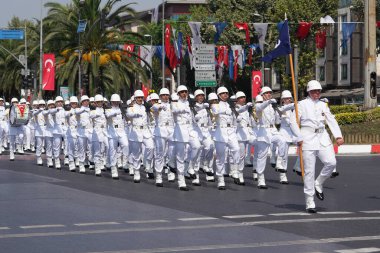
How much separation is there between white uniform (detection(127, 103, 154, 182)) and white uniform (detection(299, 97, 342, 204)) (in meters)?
7.62

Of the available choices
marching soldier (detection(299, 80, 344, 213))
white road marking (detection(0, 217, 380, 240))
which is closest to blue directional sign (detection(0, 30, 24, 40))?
marching soldier (detection(299, 80, 344, 213))

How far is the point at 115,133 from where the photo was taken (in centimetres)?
2586

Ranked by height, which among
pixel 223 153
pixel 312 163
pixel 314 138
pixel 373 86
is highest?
pixel 373 86

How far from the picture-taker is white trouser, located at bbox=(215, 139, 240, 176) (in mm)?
21297

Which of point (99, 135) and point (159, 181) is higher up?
point (99, 135)

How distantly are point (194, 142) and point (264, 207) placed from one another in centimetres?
523

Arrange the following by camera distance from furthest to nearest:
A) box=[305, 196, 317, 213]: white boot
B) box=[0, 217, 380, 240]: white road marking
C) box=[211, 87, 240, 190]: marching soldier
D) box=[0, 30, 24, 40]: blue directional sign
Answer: box=[0, 30, 24, 40]: blue directional sign → box=[211, 87, 240, 190]: marching soldier → box=[305, 196, 317, 213]: white boot → box=[0, 217, 380, 240]: white road marking

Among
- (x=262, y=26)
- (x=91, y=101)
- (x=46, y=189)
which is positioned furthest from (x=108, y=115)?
(x=262, y=26)

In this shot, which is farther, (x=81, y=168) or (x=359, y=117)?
(x=359, y=117)

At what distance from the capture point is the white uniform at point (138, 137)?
23.5 meters

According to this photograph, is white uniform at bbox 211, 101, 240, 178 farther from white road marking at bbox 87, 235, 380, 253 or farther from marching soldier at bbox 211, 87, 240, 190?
white road marking at bbox 87, 235, 380, 253

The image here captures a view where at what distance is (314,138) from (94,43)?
133ft

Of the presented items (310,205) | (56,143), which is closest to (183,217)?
(310,205)

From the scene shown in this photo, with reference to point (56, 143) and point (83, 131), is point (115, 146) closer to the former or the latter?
point (83, 131)
